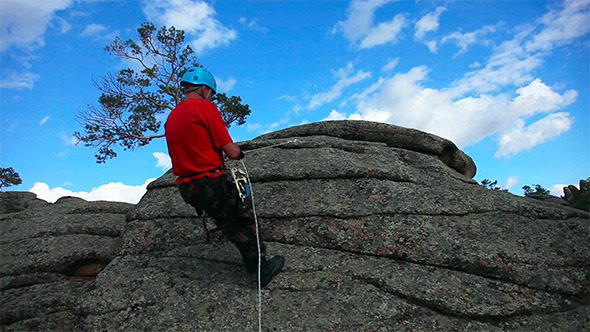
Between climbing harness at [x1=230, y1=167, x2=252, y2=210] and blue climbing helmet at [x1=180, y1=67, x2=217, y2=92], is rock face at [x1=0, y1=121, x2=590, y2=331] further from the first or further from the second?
blue climbing helmet at [x1=180, y1=67, x2=217, y2=92]

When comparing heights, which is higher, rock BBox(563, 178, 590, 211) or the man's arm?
rock BBox(563, 178, 590, 211)

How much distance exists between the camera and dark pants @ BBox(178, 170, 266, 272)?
610 centimetres

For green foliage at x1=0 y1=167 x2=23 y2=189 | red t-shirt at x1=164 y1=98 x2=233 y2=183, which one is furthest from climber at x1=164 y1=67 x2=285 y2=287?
green foliage at x1=0 y1=167 x2=23 y2=189

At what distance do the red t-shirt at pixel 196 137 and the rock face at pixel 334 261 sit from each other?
269 cm

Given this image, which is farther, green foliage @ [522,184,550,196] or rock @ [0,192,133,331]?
green foliage @ [522,184,550,196]

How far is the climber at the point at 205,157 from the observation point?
605 centimetres

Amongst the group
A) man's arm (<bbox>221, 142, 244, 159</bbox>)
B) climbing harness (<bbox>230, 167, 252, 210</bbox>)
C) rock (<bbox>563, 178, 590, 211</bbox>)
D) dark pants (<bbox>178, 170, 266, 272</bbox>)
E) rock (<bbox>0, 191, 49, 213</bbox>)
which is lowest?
dark pants (<bbox>178, 170, 266, 272</bbox>)

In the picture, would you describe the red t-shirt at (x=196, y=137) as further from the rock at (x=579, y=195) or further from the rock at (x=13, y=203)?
the rock at (x=579, y=195)

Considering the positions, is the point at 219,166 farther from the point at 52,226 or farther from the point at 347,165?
the point at 52,226

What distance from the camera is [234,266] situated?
765 centimetres

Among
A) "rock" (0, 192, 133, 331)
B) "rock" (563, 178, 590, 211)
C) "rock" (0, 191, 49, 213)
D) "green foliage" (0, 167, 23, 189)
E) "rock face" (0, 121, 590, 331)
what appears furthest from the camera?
"green foliage" (0, 167, 23, 189)

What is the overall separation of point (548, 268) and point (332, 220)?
490cm

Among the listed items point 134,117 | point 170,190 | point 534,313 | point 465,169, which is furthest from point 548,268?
point 134,117

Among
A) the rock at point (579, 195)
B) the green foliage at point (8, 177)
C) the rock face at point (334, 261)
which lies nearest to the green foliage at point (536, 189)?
the rock at point (579, 195)
